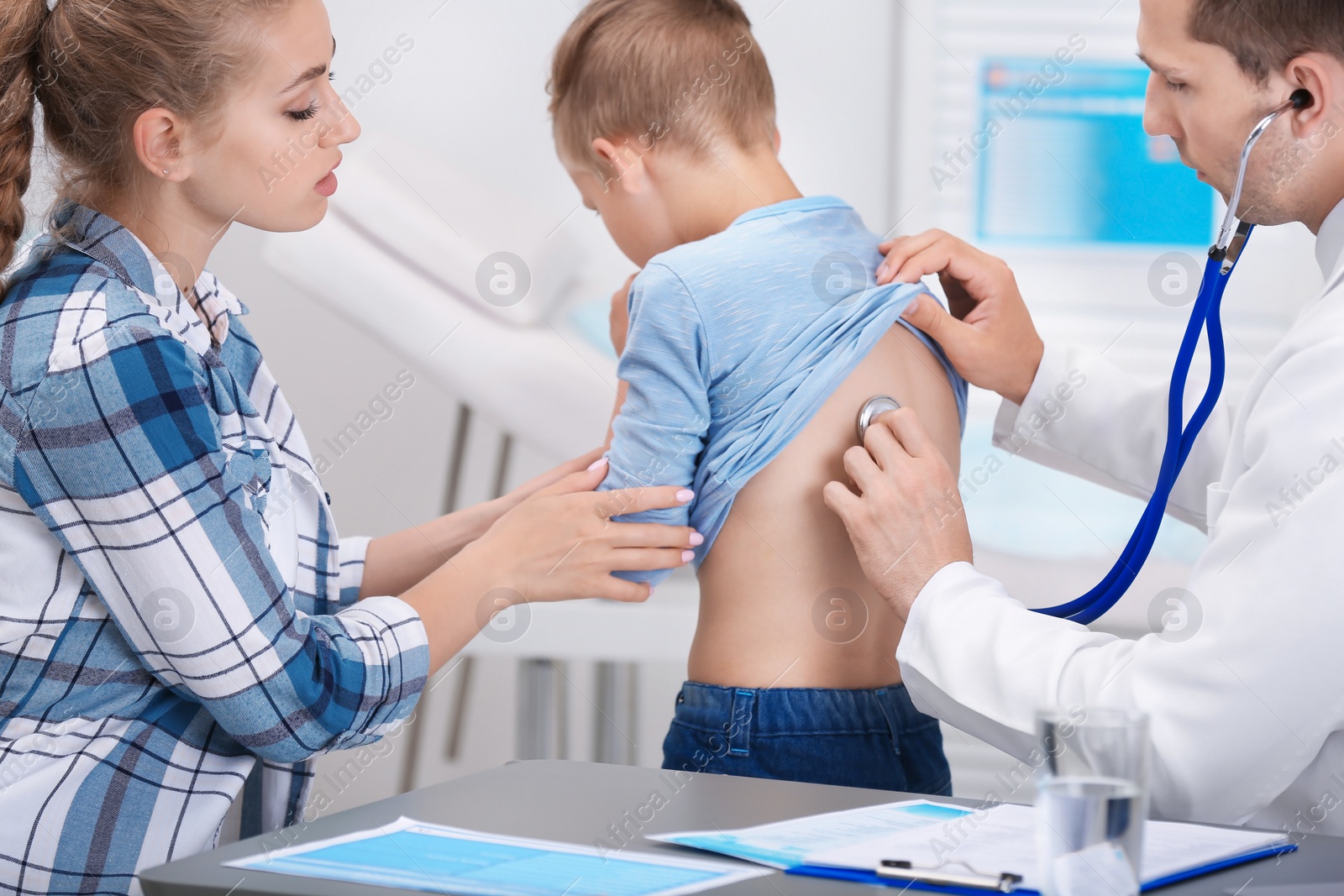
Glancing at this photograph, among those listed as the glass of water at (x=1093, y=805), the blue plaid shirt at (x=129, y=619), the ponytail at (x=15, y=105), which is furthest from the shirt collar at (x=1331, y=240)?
the ponytail at (x=15, y=105)

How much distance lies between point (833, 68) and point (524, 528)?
83.0 inches

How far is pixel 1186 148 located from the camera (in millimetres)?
1056

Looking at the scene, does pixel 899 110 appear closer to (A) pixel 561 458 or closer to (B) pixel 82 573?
(A) pixel 561 458

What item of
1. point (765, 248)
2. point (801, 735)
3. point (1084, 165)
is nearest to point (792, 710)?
point (801, 735)

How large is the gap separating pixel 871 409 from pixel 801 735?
32cm

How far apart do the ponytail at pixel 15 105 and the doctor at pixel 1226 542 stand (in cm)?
75

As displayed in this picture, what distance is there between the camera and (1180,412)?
1.11 m

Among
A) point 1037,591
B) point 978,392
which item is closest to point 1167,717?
point 1037,591

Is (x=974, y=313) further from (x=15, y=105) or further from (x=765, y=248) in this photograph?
(x=15, y=105)

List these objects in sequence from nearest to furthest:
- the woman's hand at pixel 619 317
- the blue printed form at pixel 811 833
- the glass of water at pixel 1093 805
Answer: the glass of water at pixel 1093 805, the blue printed form at pixel 811 833, the woman's hand at pixel 619 317

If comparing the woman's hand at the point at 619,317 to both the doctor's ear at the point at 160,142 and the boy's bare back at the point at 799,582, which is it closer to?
the boy's bare back at the point at 799,582

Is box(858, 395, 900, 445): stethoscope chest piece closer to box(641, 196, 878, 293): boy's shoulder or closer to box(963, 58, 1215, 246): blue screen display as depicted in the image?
box(641, 196, 878, 293): boy's shoulder

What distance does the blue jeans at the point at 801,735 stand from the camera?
1.15 meters

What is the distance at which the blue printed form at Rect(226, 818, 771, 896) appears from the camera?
62 cm
